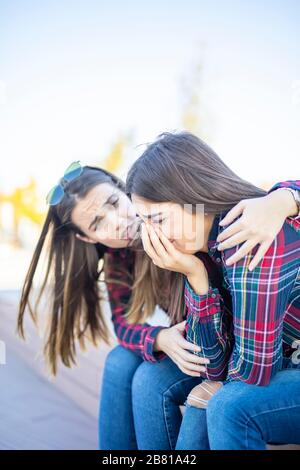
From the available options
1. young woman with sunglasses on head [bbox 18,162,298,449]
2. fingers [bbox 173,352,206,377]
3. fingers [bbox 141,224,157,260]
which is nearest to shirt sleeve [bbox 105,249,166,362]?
young woman with sunglasses on head [bbox 18,162,298,449]

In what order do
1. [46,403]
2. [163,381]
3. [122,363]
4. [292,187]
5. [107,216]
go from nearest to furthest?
[292,187]
[163,381]
[122,363]
[107,216]
[46,403]

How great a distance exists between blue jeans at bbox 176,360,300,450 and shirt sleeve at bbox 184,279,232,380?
0.36ft

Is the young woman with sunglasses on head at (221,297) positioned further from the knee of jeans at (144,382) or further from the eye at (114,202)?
the eye at (114,202)

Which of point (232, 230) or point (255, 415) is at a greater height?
point (232, 230)

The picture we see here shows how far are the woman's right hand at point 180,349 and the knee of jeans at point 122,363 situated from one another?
10 centimetres

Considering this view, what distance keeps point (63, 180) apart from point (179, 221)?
23.7 inches

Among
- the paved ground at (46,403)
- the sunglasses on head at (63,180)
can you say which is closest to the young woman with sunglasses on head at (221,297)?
the sunglasses on head at (63,180)

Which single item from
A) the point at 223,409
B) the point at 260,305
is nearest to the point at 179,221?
the point at 260,305

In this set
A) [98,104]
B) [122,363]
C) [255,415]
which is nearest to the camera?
[255,415]

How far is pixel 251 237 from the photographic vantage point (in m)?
0.82

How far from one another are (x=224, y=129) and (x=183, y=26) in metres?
2.37

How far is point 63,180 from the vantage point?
1.46 metres

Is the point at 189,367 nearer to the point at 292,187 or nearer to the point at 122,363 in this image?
the point at 122,363

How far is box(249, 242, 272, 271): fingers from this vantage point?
0.80m
